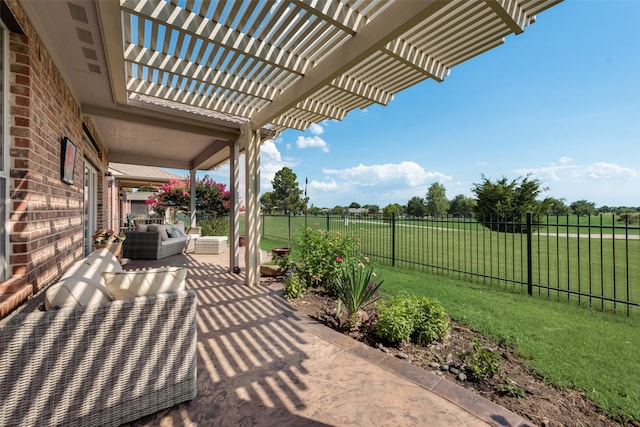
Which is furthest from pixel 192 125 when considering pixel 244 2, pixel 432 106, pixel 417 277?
pixel 432 106

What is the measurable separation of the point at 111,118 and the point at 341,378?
438 centimetres

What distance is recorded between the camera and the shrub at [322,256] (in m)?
4.29

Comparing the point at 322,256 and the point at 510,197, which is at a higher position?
the point at 510,197

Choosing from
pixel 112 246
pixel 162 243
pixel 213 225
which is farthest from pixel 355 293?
pixel 213 225

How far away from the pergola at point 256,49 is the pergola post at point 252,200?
253 mm

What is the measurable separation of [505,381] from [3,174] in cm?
369

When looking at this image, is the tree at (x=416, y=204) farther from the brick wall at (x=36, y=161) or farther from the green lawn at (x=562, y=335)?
the brick wall at (x=36, y=161)

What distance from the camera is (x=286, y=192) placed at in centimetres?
4112

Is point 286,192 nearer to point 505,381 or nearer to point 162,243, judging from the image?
point 162,243

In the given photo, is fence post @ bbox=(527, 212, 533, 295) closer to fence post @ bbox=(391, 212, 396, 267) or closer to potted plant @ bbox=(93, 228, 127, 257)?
fence post @ bbox=(391, 212, 396, 267)

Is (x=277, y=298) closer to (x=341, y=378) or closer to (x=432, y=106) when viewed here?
(x=341, y=378)

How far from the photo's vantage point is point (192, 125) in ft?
14.7

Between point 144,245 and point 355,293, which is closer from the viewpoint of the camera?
point 355,293

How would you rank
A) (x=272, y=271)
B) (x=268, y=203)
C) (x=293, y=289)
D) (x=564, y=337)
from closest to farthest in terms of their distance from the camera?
(x=564, y=337)
(x=293, y=289)
(x=272, y=271)
(x=268, y=203)
